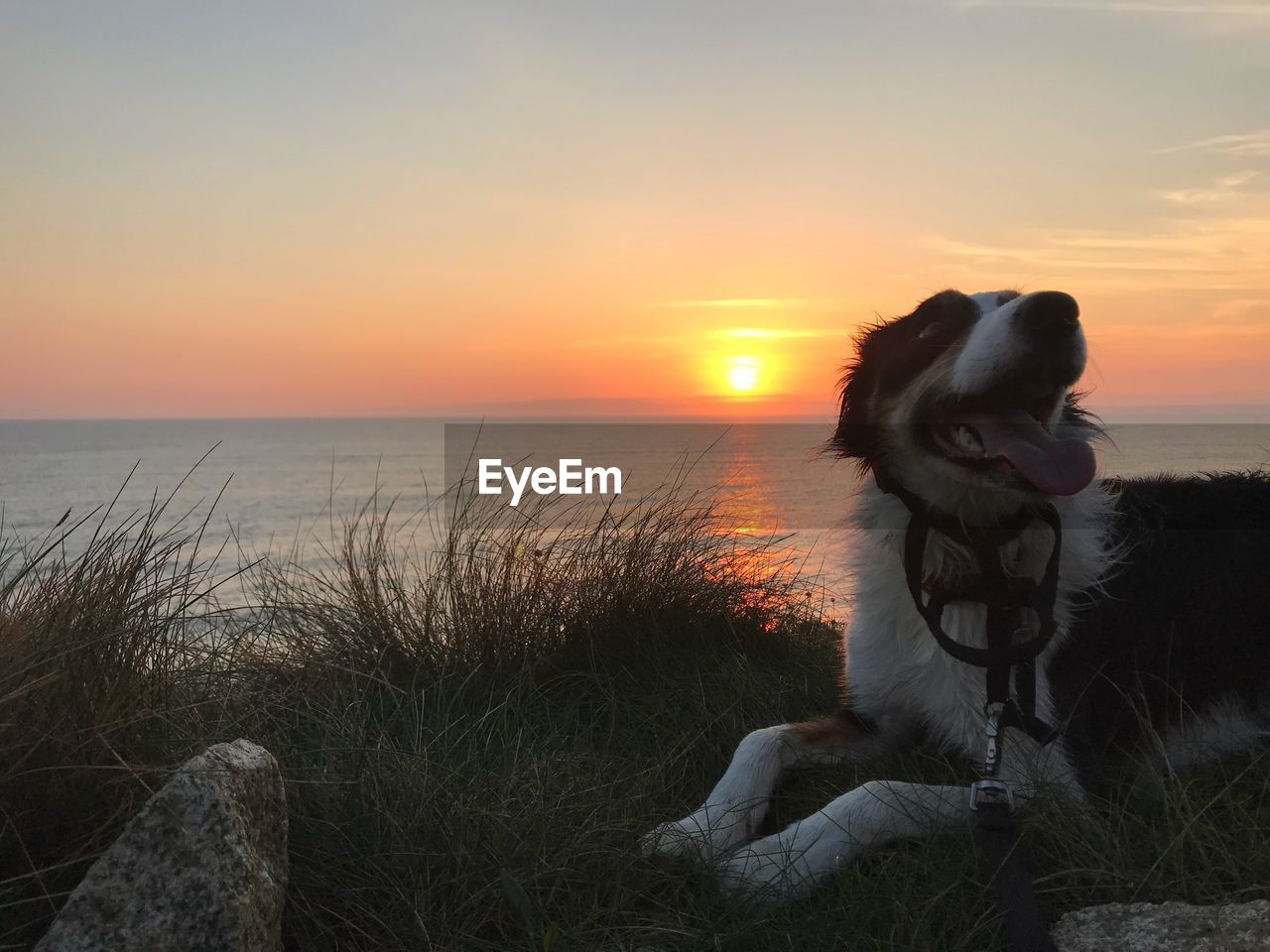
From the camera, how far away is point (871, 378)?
12.2 ft

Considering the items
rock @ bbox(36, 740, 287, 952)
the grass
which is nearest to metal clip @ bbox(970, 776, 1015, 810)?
the grass

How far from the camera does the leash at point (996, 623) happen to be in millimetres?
2738

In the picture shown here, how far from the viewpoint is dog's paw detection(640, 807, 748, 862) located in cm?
302

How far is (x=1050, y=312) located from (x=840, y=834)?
177 centimetres

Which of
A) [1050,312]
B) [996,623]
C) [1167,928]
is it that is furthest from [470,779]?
[1050,312]

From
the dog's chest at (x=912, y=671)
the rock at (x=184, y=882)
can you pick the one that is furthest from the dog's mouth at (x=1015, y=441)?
the rock at (x=184, y=882)

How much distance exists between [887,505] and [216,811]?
2463 mm

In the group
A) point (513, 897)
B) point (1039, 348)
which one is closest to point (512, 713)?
point (513, 897)

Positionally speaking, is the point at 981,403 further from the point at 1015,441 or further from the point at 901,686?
the point at 901,686

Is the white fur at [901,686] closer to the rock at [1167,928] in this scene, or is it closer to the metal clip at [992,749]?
the metal clip at [992,749]

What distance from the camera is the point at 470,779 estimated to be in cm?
304

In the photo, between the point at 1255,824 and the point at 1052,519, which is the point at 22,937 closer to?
the point at 1052,519

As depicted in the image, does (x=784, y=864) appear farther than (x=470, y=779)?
No

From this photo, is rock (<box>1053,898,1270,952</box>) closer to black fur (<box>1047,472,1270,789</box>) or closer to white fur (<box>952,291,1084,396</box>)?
black fur (<box>1047,472,1270,789</box>)
